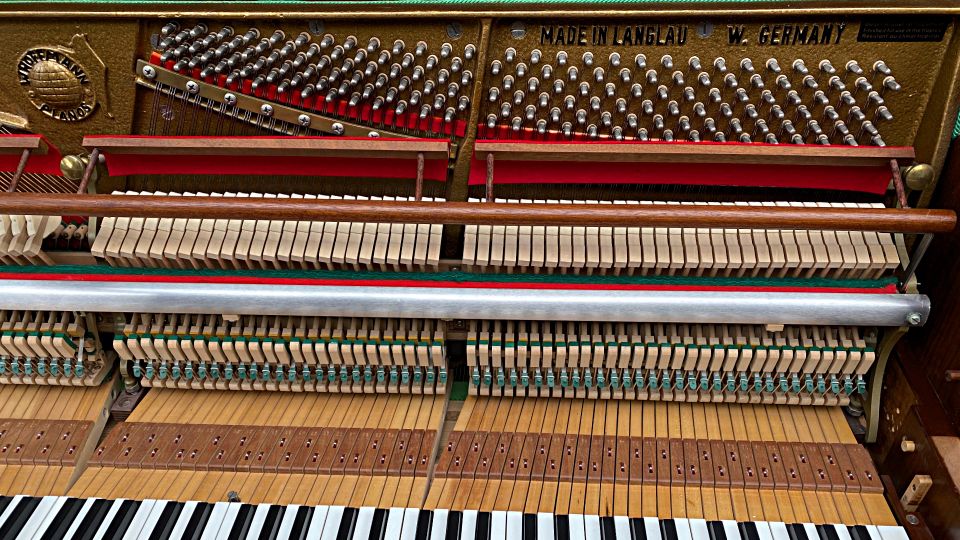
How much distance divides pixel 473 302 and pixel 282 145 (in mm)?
883

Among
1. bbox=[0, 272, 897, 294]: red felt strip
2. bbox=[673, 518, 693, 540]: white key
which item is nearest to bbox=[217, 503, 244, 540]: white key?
bbox=[0, 272, 897, 294]: red felt strip

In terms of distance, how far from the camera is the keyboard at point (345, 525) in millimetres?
1975

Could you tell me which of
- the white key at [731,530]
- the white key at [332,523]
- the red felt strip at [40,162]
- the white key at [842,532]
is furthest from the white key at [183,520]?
the white key at [842,532]

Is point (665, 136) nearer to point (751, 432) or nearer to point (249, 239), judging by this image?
point (751, 432)

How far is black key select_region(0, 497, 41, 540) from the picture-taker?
2.00m

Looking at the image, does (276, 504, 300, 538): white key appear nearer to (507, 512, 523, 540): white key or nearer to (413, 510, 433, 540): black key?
(413, 510, 433, 540): black key

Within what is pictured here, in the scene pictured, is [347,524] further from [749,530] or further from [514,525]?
[749,530]

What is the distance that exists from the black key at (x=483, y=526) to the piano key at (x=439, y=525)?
105 mm

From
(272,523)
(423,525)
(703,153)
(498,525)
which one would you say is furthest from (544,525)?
(703,153)

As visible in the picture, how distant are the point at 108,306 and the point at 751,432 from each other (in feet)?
8.21

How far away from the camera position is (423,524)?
6.56ft

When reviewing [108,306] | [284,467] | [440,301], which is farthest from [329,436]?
[108,306]

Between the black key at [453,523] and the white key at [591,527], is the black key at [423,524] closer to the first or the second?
the black key at [453,523]

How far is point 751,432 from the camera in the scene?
2.46 m
